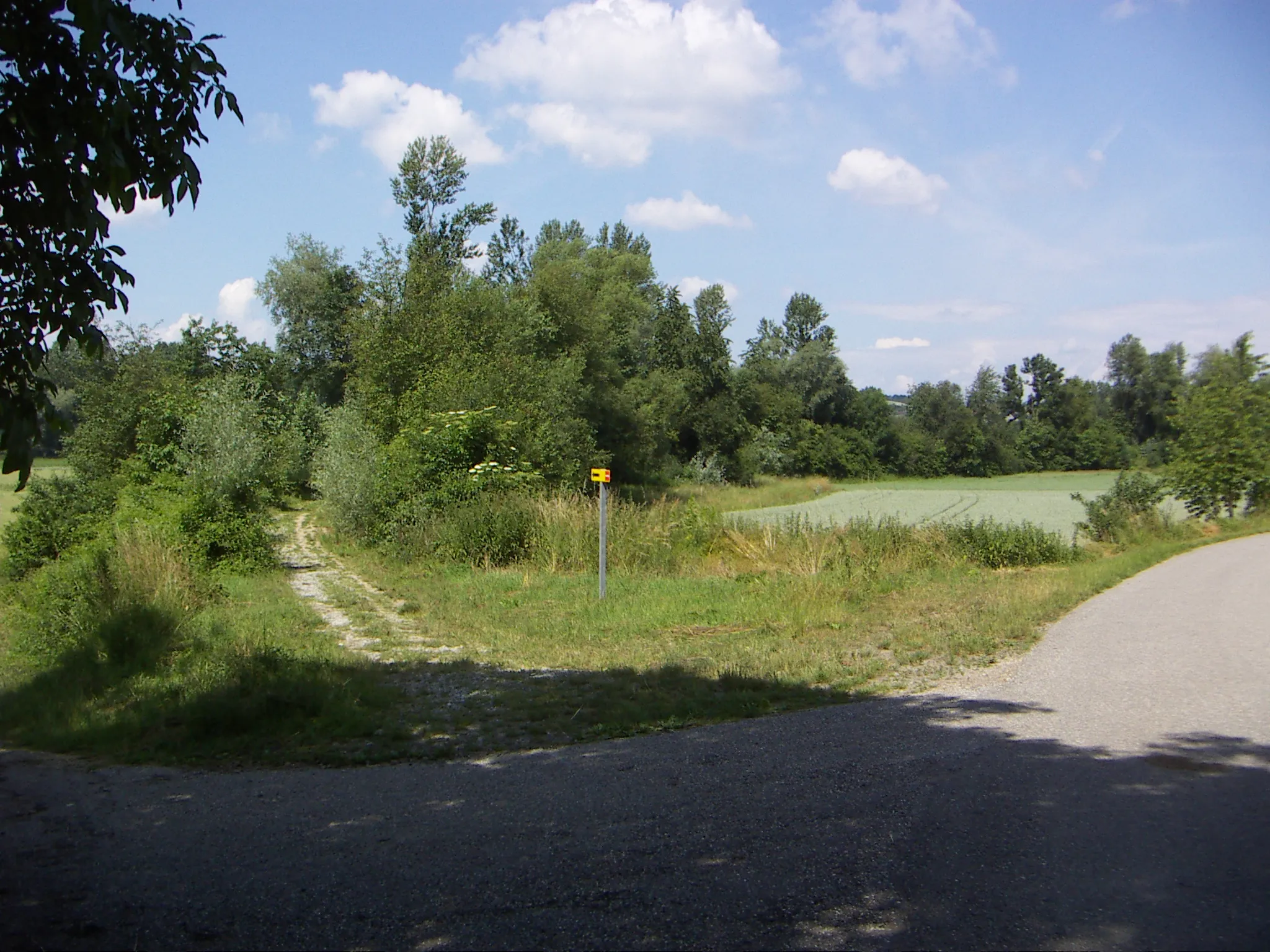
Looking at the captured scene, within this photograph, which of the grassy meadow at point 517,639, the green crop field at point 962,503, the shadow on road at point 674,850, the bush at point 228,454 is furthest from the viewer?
the green crop field at point 962,503

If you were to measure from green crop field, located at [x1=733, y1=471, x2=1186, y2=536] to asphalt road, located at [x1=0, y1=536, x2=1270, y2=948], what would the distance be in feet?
46.9

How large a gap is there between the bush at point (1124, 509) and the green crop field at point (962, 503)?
811 millimetres

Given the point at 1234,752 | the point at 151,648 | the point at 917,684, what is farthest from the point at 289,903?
the point at 151,648

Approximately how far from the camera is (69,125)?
3.88 metres

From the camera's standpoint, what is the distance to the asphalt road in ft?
12.3

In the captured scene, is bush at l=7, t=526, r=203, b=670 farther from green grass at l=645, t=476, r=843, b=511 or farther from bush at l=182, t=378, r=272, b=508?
green grass at l=645, t=476, r=843, b=511

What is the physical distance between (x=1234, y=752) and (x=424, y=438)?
1859 cm

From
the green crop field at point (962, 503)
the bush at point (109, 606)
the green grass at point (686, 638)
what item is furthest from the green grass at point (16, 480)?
the green crop field at point (962, 503)

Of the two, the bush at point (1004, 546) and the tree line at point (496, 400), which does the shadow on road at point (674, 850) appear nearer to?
the tree line at point (496, 400)

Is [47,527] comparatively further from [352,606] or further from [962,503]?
[962,503]

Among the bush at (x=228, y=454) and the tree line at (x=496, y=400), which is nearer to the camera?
the bush at (x=228, y=454)

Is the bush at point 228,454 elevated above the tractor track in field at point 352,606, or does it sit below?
above

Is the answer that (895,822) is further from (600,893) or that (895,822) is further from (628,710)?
(628,710)

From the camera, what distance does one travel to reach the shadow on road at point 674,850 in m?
3.74
